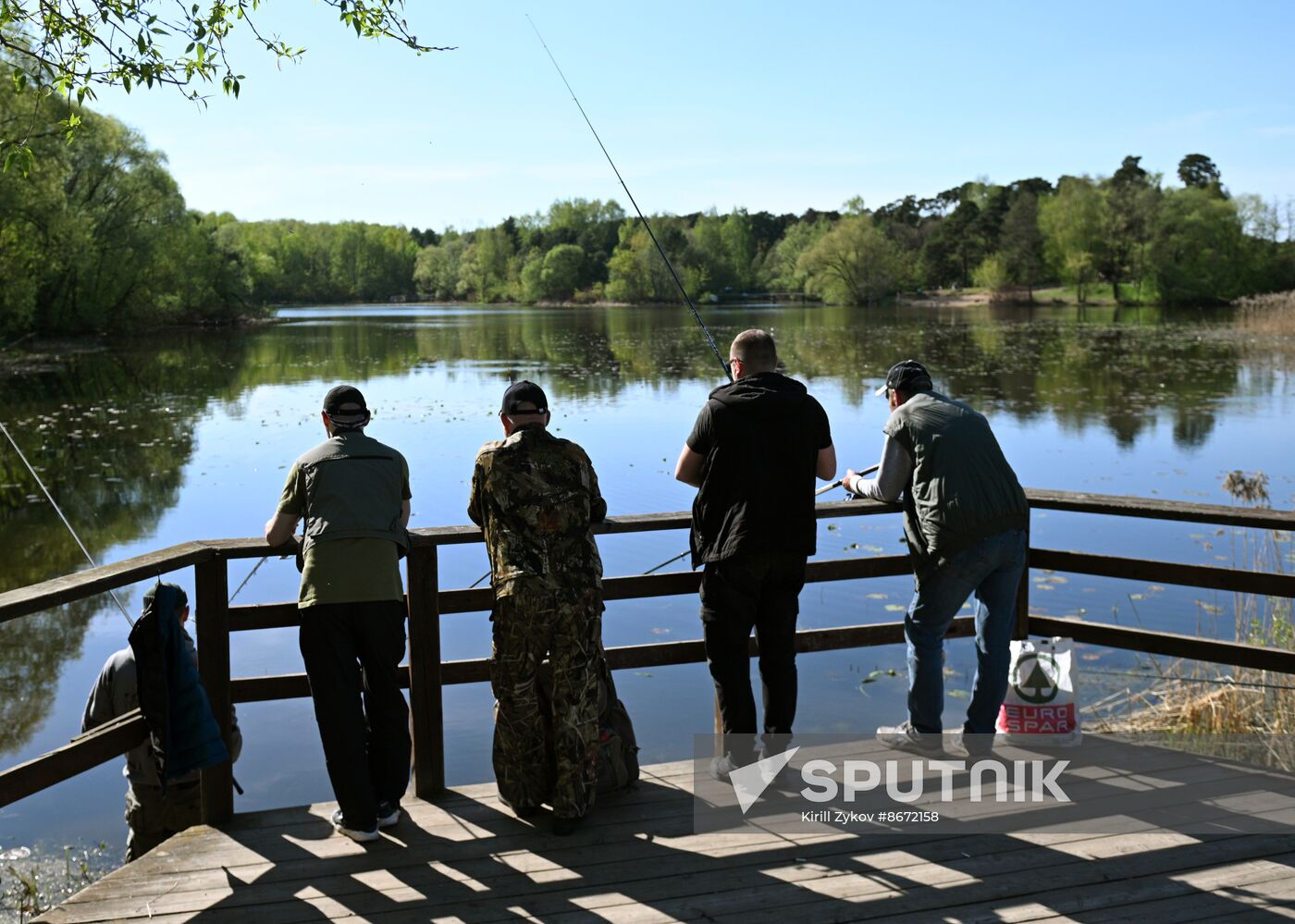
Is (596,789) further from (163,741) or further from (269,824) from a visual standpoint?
(163,741)

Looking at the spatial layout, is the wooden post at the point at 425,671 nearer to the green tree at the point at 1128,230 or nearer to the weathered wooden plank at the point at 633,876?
the weathered wooden plank at the point at 633,876

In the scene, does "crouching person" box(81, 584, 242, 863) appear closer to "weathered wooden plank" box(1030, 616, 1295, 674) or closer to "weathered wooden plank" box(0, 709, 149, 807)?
"weathered wooden plank" box(0, 709, 149, 807)

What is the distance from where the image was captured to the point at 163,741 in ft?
12.0

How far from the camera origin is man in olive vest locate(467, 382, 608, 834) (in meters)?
3.79

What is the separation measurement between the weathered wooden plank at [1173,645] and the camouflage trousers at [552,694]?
7.22 ft

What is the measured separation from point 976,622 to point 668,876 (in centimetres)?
174

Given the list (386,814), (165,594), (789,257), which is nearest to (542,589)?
(386,814)

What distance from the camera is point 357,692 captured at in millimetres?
3781

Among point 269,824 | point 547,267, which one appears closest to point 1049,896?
point 269,824

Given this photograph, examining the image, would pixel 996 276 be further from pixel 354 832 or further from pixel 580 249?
pixel 354 832

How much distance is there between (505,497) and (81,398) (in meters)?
27.0

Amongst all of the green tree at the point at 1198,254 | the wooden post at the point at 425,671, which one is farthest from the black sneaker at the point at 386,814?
the green tree at the point at 1198,254

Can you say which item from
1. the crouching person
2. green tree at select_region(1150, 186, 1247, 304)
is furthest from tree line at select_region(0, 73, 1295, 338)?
the crouching person

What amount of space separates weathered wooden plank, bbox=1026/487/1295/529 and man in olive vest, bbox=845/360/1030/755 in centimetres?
47
